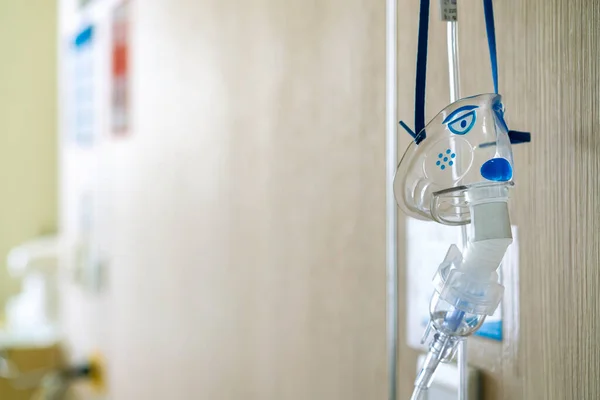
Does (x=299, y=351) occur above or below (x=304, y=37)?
below

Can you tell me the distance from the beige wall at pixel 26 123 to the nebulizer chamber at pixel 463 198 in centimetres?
278

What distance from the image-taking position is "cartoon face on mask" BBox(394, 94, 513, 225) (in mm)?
552

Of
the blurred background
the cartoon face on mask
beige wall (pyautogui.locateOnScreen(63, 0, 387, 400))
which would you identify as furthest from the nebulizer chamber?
beige wall (pyautogui.locateOnScreen(63, 0, 387, 400))

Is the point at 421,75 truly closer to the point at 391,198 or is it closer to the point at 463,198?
the point at 463,198

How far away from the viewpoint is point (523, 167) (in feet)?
2.15

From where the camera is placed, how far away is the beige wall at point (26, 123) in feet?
9.78

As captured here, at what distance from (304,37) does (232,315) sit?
0.51m

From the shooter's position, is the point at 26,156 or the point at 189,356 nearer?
the point at 189,356

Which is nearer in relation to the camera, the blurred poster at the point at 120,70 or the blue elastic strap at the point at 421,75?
the blue elastic strap at the point at 421,75

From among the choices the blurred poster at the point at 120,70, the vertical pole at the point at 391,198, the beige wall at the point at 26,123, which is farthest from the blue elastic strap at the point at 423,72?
the beige wall at the point at 26,123

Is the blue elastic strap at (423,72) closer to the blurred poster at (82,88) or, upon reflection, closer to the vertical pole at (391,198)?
the vertical pole at (391,198)

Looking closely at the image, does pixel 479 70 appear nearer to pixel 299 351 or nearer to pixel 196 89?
pixel 299 351

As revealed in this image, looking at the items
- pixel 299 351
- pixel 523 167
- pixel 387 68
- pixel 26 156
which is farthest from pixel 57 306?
pixel 523 167

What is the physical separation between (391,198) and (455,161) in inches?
9.3
